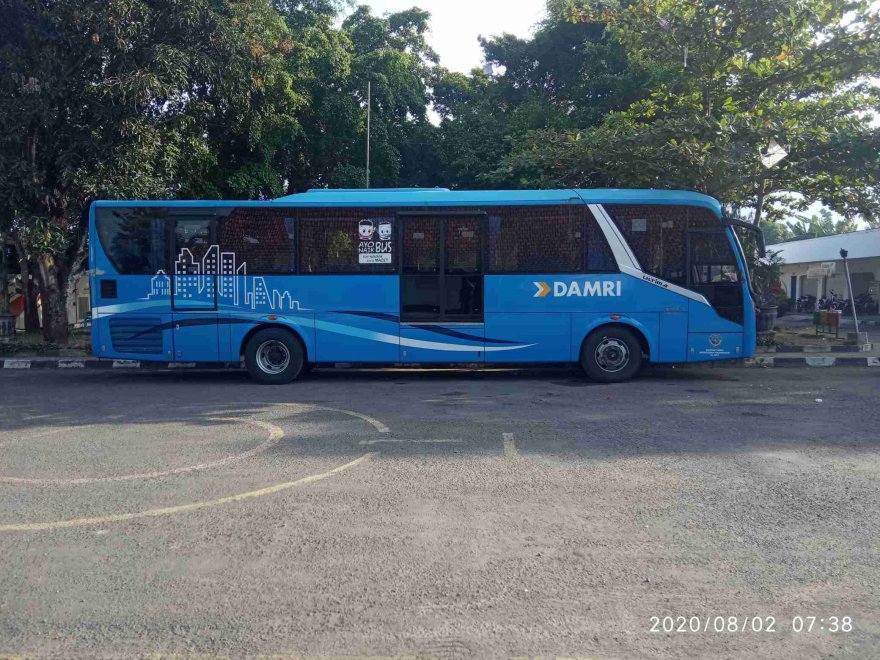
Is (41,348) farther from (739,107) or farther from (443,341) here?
(739,107)

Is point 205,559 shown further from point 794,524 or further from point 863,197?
point 863,197

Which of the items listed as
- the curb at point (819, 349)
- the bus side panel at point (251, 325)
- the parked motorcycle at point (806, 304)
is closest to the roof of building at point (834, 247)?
the parked motorcycle at point (806, 304)

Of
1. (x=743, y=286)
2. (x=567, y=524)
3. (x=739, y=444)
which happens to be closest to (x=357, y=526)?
(x=567, y=524)

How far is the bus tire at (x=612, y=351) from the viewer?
12062 millimetres

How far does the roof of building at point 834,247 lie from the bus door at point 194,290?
1023 inches

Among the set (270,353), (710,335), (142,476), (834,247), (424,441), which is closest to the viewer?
(142,476)

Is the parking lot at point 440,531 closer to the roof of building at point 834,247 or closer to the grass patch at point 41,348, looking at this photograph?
the grass patch at point 41,348

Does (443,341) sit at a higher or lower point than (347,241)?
lower

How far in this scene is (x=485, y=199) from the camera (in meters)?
12.1

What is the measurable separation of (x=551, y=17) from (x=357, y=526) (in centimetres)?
2535

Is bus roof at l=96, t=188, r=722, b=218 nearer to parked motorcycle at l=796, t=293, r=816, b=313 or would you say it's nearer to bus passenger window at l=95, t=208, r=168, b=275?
bus passenger window at l=95, t=208, r=168, b=275

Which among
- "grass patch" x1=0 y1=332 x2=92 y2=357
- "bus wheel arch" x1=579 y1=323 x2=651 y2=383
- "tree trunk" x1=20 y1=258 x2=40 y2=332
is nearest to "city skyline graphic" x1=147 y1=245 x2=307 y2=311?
"bus wheel arch" x1=579 y1=323 x2=651 y2=383

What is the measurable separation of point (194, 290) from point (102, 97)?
5.37 meters

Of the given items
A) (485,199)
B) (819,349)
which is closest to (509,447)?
(485,199)
